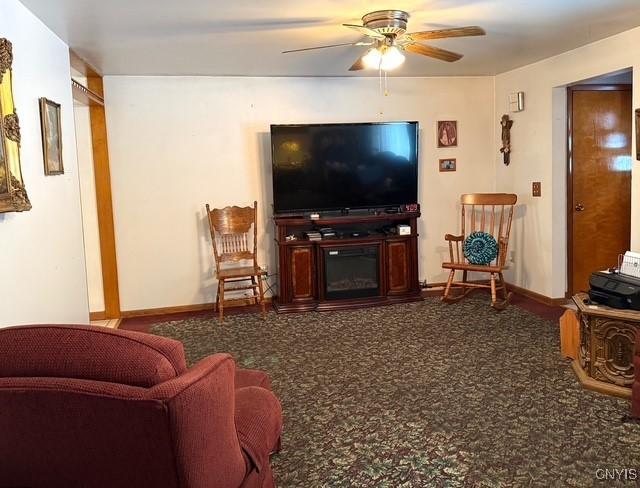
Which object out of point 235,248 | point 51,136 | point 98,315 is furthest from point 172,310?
point 51,136

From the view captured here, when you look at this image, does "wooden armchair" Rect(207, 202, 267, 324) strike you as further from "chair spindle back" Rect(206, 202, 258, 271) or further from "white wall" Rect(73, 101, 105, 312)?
"white wall" Rect(73, 101, 105, 312)

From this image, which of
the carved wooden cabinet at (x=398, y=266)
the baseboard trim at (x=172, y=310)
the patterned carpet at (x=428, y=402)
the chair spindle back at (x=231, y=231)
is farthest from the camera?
the carved wooden cabinet at (x=398, y=266)

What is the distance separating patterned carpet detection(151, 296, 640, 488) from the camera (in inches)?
95.4

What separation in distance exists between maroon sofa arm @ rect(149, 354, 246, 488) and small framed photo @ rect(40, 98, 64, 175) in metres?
2.23

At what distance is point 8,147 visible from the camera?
2.54m

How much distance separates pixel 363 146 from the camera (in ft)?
17.9

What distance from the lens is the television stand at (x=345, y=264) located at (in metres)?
5.28

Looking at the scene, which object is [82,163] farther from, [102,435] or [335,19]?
[102,435]

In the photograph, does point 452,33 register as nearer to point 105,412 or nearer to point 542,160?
point 542,160

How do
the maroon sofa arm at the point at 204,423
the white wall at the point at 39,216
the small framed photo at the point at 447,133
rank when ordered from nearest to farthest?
the maroon sofa arm at the point at 204,423
the white wall at the point at 39,216
the small framed photo at the point at 447,133

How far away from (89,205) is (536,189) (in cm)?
413

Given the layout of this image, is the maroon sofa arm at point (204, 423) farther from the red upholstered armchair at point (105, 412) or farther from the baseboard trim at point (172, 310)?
the baseboard trim at point (172, 310)

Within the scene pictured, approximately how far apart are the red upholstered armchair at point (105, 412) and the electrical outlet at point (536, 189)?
14.8ft

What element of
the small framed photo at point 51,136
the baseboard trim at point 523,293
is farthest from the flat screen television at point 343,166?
the small framed photo at point 51,136
